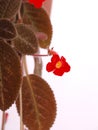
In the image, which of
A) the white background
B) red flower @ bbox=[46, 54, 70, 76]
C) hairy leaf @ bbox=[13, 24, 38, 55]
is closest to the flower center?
red flower @ bbox=[46, 54, 70, 76]

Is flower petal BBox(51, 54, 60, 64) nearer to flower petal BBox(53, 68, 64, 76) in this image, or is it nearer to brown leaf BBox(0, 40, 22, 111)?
flower petal BBox(53, 68, 64, 76)

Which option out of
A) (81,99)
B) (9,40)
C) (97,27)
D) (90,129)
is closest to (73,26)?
(97,27)

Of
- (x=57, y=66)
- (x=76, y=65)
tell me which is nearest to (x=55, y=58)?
(x=57, y=66)

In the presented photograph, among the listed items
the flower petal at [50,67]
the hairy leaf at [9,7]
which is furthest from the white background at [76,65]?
the hairy leaf at [9,7]

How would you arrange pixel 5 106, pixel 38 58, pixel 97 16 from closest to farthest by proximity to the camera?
pixel 5 106
pixel 38 58
pixel 97 16

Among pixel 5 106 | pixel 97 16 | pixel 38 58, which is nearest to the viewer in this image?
pixel 5 106

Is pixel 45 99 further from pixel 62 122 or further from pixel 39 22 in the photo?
pixel 62 122

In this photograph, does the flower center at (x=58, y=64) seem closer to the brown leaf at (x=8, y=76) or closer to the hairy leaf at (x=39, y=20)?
the hairy leaf at (x=39, y=20)
